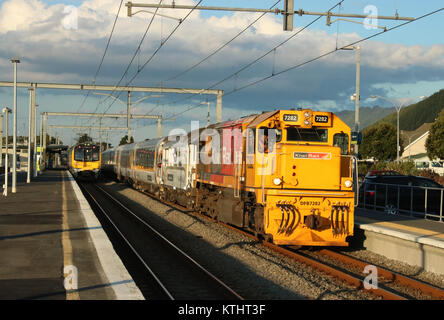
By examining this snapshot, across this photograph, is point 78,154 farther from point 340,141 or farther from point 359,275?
point 359,275

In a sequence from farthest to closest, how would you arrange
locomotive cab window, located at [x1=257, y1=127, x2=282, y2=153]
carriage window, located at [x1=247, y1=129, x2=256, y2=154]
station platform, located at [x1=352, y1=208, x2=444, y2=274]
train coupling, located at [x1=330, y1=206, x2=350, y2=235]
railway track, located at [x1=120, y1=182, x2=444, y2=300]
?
1. carriage window, located at [x1=247, y1=129, x2=256, y2=154]
2. locomotive cab window, located at [x1=257, y1=127, x2=282, y2=153]
3. train coupling, located at [x1=330, y1=206, x2=350, y2=235]
4. station platform, located at [x1=352, y1=208, x2=444, y2=274]
5. railway track, located at [x1=120, y1=182, x2=444, y2=300]

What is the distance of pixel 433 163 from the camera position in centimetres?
8050

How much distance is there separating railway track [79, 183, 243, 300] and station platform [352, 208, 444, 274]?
16.9 feet

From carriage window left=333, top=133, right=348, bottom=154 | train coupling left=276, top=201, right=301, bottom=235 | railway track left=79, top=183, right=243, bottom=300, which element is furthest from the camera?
carriage window left=333, top=133, right=348, bottom=154

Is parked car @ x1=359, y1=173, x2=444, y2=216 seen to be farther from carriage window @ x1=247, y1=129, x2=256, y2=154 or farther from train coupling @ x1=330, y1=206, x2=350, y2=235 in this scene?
carriage window @ x1=247, y1=129, x2=256, y2=154

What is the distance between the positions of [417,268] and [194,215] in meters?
11.3

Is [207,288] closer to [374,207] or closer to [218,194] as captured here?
[218,194]

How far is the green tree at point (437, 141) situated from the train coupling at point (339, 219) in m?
57.7

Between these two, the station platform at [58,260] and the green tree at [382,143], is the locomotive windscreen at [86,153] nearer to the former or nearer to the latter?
the station platform at [58,260]

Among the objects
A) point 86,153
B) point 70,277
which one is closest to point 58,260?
point 70,277

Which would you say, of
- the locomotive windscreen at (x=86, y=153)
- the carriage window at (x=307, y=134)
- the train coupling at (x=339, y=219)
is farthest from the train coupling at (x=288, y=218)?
the locomotive windscreen at (x=86, y=153)

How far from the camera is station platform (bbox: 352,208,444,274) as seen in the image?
12.4 meters

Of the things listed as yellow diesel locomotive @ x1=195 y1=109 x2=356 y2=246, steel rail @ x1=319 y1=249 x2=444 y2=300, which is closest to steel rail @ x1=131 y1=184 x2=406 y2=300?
yellow diesel locomotive @ x1=195 y1=109 x2=356 y2=246
